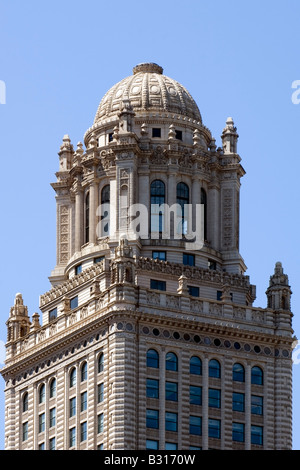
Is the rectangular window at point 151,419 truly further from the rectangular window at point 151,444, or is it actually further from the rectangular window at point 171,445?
the rectangular window at point 171,445

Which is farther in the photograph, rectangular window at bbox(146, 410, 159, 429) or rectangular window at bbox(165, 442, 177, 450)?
rectangular window at bbox(146, 410, 159, 429)

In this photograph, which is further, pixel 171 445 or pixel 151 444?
pixel 171 445

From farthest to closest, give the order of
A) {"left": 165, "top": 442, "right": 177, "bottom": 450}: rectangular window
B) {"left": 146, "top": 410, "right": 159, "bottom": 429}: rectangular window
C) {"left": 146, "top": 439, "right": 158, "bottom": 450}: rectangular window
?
1. {"left": 146, "top": 410, "right": 159, "bottom": 429}: rectangular window
2. {"left": 165, "top": 442, "right": 177, "bottom": 450}: rectangular window
3. {"left": 146, "top": 439, "right": 158, "bottom": 450}: rectangular window

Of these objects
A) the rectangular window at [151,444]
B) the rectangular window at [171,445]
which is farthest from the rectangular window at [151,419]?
the rectangular window at [171,445]

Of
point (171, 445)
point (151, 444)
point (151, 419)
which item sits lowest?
point (151, 444)

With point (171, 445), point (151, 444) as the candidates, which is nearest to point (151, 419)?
point (151, 444)

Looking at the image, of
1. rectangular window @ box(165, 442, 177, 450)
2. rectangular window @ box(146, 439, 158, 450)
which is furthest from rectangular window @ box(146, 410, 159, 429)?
rectangular window @ box(165, 442, 177, 450)

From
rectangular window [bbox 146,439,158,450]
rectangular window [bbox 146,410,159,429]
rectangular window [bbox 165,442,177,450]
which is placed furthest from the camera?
rectangular window [bbox 146,410,159,429]

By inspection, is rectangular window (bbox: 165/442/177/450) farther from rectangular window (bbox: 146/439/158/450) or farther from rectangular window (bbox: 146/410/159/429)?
rectangular window (bbox: 146/410/159/429)

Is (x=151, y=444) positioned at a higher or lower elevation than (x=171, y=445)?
lower

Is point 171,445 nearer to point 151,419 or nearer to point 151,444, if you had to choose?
point 151,444

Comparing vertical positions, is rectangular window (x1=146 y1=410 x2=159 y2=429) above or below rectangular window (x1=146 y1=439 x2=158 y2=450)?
above
